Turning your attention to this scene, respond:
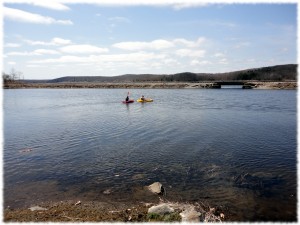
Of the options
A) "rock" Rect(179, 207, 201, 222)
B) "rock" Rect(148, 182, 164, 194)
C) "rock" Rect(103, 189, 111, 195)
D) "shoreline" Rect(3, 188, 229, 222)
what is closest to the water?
"rock" Rect(103, 189, 111, 195)

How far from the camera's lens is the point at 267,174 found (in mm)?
16422

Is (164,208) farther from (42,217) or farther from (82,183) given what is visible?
(82,183)

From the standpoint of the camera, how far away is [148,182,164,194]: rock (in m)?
13.8

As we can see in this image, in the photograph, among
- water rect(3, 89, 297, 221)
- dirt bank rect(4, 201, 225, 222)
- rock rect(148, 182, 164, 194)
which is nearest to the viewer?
dirt bank rect(4, 201, 225, 222)

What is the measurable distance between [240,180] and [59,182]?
9.92 metres

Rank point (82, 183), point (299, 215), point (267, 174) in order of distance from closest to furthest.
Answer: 1. point (299, 215)
2. point (82, 183)
3. point (267, 174)

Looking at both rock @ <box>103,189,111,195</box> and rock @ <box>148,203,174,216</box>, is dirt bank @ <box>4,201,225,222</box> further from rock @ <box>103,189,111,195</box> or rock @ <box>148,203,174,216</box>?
rock @ <box>103,189,111,195</box>

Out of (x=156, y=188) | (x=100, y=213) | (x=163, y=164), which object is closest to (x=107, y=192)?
(x=156, y=188)

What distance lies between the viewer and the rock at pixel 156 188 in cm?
1375

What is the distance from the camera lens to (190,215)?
10977 millimetres

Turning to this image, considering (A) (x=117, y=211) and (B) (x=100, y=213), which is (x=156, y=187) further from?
(B) (x=100, y=213)

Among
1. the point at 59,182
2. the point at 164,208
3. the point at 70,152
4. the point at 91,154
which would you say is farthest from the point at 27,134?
the point at 164,208

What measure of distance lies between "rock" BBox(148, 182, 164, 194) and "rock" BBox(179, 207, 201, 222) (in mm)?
2390

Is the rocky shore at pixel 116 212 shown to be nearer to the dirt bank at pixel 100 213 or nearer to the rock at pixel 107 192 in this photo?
the dirt bank at pixel 100 213
